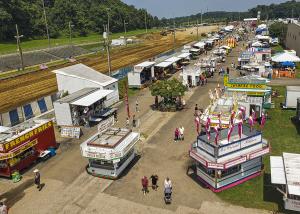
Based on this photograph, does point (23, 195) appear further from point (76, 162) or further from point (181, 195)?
point (181, 195)

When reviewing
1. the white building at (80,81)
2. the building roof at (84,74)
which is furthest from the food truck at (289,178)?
the building roof at (84,74)

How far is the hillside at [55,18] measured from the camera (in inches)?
4596

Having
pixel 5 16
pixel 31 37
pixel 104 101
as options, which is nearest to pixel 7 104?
pixel 104 101

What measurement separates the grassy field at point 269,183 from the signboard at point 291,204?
73 cm

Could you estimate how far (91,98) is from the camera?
3647 centimetres

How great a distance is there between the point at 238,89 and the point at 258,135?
46.2ft

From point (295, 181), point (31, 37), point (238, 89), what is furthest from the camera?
point (31, 37)

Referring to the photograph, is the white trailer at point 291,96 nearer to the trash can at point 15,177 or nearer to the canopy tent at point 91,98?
the canopy tent at point 91,98

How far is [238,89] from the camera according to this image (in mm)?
35438

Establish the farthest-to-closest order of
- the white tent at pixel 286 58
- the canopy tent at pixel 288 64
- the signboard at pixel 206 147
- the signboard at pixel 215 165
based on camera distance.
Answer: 1. the canopy tent at pixel 288 64
2. the white tent at pixel 286 58
3. the signboard at pixel 206 147
4. the signboard at pixel 215 165

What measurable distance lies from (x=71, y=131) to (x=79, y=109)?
150 inches

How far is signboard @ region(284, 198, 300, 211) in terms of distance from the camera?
18.2 metres

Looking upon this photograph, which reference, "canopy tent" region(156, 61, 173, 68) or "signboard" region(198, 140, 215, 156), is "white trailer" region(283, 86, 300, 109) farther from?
"canopy tent" region(156, 61, 173, 68)

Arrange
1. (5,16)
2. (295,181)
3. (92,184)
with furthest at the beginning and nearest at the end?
(5,16), (92,184), (295,181)
